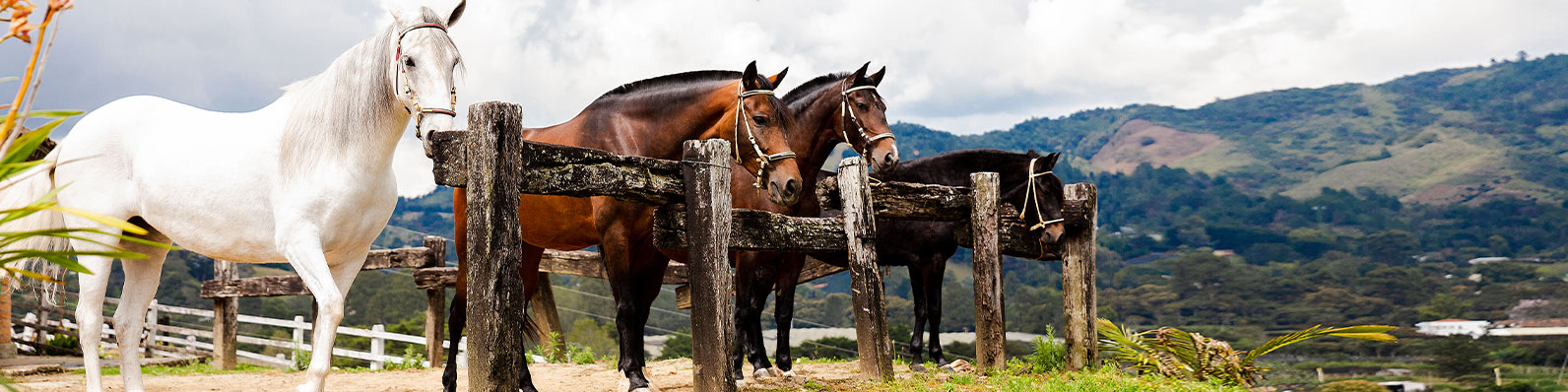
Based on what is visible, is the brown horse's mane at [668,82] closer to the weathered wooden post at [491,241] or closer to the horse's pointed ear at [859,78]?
the horse's pointed ear at [859,78]

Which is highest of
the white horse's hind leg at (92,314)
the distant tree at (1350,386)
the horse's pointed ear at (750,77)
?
the horse's pointed ear at (750,77)

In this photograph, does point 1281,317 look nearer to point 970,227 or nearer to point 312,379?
point 970,227

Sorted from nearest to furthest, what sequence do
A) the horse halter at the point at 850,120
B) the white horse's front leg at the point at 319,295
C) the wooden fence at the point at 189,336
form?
the white horse's front leg at the point at 319,295 → the horse halter at the point at 850,120 → the wooden fence at the point at 189,336

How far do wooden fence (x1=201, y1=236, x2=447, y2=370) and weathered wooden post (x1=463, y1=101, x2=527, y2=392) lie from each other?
5672 mm

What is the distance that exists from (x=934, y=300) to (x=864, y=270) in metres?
2.09

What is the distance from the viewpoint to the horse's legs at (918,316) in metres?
6.91

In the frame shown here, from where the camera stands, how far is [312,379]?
4.06 metres

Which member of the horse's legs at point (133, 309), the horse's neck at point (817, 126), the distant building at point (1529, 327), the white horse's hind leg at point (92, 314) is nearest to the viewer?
the white horse's hind leg at point (92, 314)

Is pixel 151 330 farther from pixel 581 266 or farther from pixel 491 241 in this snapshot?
pixel 491 241

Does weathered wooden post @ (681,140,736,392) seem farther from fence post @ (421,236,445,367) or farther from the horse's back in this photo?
fence post @ (421,236,445,367)

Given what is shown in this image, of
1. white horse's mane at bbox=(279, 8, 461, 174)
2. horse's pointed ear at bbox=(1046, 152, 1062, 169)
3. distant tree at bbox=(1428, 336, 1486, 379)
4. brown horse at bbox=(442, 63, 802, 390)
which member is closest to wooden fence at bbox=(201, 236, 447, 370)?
brown horse at bbox=(442, 63, 802, 390)

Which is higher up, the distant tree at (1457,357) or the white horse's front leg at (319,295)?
the white horse's front leg at (319,295)

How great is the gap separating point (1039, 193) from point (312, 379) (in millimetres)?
5325

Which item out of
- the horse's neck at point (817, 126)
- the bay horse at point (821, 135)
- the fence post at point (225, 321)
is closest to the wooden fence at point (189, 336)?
the fence post at point (225, 321)
